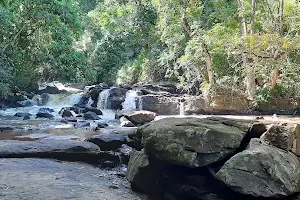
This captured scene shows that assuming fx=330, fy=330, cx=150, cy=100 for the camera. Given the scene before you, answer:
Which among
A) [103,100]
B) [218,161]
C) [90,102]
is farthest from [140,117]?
[218,161]

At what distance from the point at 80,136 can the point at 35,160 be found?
4149mm

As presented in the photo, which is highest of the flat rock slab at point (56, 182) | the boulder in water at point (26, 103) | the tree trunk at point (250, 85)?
the tree trunk at point (250, 85)

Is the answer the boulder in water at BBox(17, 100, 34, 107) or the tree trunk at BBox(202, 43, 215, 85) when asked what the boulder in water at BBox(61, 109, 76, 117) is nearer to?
the boulder in water at BBox(17, 100, 34, 107)

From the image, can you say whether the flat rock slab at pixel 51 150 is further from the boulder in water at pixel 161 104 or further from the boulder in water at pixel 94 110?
the boulder in water at pixel 94 110

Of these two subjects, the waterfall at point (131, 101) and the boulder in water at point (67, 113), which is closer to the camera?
the boulder in water at point (67, 113)

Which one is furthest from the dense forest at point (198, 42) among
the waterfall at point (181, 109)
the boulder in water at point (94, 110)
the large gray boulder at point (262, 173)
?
the large gray boulder at point (262, 173)

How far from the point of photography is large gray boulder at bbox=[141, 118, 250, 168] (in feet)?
13.8

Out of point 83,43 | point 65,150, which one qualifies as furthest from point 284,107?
point 83,43

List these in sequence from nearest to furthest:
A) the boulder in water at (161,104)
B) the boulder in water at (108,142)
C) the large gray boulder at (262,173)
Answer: the large gray boulder at (262,173) → the boulder in water at (108,142) → the boulder in water at (161,104)

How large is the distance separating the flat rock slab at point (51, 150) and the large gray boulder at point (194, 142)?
2.34 meters

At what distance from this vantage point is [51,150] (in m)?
6.55

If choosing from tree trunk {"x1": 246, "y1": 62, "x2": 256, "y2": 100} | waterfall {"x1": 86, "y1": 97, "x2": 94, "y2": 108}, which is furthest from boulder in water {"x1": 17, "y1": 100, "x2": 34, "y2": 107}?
tree trunk {"x1": 246, "y1": 62, "x2": 256, "y2": 100}

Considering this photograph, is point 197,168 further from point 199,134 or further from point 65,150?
point 65,150

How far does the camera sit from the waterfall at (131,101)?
17612 mm
